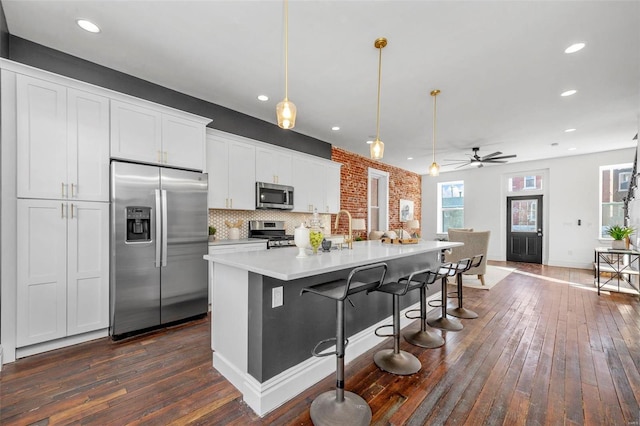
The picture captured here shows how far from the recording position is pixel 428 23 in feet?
7.55

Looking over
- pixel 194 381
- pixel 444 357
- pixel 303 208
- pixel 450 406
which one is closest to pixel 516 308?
pixel 444 357

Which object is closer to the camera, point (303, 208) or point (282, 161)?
point (282, 161)

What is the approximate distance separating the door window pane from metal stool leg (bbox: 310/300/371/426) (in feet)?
26.5

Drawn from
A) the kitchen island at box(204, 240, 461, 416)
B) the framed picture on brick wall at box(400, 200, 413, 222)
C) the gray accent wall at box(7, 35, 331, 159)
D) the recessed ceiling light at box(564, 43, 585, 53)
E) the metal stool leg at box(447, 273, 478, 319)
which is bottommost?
the metal stool leg at box(447, 273, 478, 319)

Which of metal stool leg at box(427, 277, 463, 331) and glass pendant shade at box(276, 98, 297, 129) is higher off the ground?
glass pendant shade at box(276, 98, 297, 129)

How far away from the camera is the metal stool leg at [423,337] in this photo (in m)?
2.66

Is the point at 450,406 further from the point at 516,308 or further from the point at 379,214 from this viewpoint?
the point at 379,214


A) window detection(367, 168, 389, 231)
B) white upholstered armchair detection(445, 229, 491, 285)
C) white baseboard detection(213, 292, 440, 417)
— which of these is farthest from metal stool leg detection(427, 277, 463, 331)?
window detection(367, 168, 389, 231)

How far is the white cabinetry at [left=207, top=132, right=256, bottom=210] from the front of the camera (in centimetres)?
381

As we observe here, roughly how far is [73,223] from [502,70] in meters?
4.63

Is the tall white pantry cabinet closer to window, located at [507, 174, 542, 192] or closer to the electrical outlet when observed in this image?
the electrical outlet

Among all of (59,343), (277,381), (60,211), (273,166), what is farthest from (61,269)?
(273,166)

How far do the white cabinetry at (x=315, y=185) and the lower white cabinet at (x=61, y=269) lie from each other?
2940 mm

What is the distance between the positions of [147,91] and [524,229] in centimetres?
919
